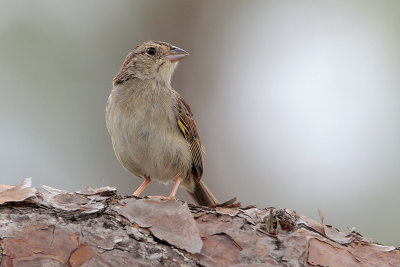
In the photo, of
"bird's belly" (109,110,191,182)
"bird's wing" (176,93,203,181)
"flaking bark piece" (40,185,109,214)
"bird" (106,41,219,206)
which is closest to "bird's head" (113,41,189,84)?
"bird" (106,41,219,206)

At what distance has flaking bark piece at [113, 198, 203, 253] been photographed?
2836 mm

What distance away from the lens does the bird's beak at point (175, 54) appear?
523 centimetres

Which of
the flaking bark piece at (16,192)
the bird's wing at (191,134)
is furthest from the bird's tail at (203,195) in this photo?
the flaking bark piece at (16,192)

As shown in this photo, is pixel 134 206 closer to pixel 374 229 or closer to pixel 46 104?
pixel 374 229

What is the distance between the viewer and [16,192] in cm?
294

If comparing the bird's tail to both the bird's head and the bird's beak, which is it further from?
the bird's beak

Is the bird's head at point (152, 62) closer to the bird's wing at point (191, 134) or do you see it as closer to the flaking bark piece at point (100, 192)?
the bird's wing at point (191, 134)

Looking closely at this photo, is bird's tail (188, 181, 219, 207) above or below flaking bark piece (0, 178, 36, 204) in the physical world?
below

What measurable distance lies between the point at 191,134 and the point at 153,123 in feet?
1.66

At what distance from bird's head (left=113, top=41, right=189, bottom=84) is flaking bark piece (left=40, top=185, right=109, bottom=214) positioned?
2.26 metres

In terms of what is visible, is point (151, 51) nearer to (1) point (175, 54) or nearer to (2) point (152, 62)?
(2) point (152, 62)

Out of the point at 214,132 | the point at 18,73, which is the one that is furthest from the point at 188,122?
the point at 18,73

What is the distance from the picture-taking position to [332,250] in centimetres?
286

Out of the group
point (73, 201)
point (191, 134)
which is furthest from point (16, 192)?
point (191, 134)
